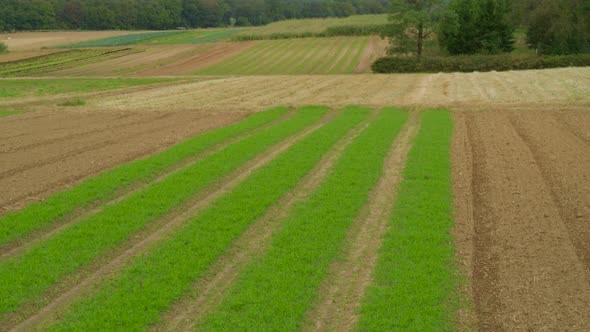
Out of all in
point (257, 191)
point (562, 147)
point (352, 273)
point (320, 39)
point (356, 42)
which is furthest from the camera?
point (320, 39)

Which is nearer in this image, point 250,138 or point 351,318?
point 351,318

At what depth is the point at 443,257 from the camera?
10016 millimetres

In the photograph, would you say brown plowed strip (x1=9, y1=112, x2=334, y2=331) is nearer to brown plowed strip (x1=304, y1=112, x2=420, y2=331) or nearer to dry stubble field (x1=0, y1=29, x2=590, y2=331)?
dry stubble field (x1=0, y1=29, x2=590, y2=331)

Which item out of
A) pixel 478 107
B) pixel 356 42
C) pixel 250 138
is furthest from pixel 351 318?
pixel 356 42

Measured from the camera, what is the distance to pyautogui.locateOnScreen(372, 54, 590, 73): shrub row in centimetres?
5197

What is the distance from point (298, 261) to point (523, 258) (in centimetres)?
436

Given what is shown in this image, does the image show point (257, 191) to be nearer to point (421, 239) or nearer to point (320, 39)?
point (421, 239)

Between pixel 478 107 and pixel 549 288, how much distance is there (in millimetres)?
21497

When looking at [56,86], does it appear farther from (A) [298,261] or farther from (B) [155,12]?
(B) [155,12]

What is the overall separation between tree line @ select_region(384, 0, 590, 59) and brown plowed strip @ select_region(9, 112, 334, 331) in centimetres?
5378

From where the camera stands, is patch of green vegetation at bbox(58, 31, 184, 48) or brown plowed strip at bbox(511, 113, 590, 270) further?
patch of green vegetation at bbox(58, 31, 184, 48)

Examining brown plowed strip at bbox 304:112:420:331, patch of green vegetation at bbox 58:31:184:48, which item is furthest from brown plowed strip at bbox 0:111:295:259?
patch of green vegetation at bbox 58:31:184:48

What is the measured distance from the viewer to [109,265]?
10039 millimetres

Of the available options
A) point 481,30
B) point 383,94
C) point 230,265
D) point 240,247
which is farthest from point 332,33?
point 230,265
